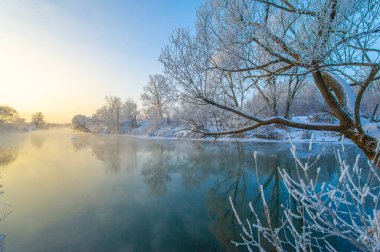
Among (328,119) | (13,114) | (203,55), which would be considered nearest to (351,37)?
(203,55)

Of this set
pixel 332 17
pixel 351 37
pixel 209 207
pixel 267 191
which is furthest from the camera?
pixel 267 191

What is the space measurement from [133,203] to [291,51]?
6146 millimetres

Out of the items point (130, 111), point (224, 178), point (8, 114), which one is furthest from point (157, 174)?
point (8, 114)

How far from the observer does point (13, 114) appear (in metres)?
46.5

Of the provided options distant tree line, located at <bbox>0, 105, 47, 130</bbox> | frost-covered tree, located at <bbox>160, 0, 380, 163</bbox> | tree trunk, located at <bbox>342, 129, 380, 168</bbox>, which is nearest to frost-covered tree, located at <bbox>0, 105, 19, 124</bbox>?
distant tree line, located at <bbox>0, 105, 47, 130</bbox>

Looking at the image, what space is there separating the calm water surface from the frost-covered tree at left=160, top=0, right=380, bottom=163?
3090mm

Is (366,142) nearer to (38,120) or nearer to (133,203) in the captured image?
(133,203)

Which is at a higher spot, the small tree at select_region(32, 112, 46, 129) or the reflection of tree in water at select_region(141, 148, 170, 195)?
the small tree at select_region(32, 112, 46, 129)

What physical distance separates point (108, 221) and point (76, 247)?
1104 millimetres

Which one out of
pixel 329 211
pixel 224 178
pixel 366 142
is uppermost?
pixel 366 142

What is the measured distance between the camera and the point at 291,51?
2.79 metres

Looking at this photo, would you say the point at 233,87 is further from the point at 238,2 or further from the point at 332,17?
the point at 332,17

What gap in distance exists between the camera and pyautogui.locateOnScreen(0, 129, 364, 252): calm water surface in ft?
14.8

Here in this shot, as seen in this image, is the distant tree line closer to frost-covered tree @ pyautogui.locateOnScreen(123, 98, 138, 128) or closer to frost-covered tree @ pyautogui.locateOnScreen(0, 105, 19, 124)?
frost-covered tree @ pyautogui.locateOnScreen(0, 105, 19, 124)
